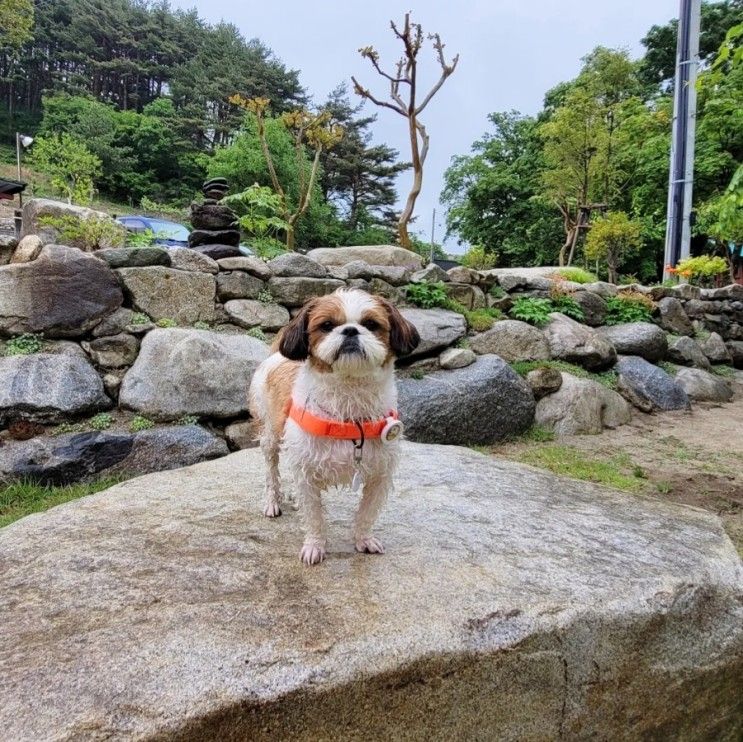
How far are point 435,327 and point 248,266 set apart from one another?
2662mm

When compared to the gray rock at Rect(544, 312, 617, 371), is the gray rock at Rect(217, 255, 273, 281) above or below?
above

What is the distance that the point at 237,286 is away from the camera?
6.85m

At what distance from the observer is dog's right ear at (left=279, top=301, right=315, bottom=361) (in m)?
2.43

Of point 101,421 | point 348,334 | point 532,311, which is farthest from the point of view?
point 532,311

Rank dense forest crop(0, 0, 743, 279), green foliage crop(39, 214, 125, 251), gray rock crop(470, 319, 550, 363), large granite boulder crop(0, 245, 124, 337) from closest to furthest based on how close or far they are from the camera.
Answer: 1. large granite boulder crop(0, 245, 124, 337)
2. green foliage crop(39, 214, 125, 251)
3. gray rock crop(470, 319, 550, 363)
4. dense forest crop(0, 0, 743, 279)

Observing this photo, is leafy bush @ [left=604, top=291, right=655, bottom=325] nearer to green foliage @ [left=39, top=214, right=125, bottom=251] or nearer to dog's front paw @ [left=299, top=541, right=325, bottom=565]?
green foliage @ [left=39, top=214, right=125, bottom=251]

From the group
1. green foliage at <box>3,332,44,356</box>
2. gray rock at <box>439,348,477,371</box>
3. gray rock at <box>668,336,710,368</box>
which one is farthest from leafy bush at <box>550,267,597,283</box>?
green foliage at <box>3,332,44,356</box>

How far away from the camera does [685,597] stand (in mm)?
2580

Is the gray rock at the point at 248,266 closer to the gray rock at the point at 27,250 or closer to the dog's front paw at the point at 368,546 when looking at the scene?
the gray rock at the point at 27,250

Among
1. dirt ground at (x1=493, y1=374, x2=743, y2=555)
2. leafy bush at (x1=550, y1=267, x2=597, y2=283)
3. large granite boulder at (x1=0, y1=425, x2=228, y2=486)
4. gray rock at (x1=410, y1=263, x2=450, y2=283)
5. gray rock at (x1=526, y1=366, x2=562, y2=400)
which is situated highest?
leafy bush at (x1=550, y1=267, x2=597, y2=283)

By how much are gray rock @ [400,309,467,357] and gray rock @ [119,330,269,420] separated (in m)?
2.35

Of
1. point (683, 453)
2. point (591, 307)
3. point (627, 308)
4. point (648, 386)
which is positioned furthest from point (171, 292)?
point (627, 308)

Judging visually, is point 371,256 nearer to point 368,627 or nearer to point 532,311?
point 532,311

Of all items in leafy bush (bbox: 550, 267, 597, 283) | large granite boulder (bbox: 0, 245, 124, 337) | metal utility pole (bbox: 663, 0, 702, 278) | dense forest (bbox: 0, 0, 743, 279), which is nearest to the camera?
large granite boulder (bbox: 0, 245, 124, 337)
